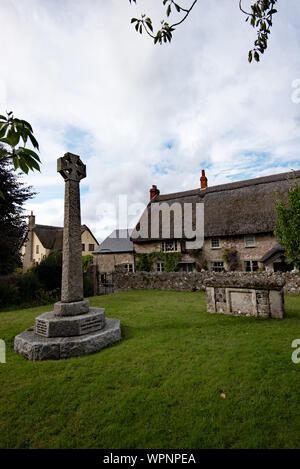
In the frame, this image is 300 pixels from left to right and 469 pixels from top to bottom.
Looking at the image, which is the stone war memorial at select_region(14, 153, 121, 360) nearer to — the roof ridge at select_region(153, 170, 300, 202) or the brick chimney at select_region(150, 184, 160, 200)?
the roof ridge at select_region(153, 170, 300, 202)

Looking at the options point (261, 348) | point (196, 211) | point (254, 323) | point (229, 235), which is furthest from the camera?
point (196, 211)

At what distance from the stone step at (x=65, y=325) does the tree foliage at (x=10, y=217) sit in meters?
9.78

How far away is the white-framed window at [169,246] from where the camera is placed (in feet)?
73.2

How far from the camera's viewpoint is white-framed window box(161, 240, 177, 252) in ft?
73.2

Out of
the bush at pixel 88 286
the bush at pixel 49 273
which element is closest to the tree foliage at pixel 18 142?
the bush at pixel 49 273

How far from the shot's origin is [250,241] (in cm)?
1948

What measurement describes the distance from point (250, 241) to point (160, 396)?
1815 centimetres

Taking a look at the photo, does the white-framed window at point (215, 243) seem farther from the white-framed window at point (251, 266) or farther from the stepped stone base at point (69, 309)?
the stepped stone base at point (69, 309)

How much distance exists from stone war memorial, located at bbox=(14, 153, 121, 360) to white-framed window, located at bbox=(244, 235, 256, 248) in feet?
52.3
